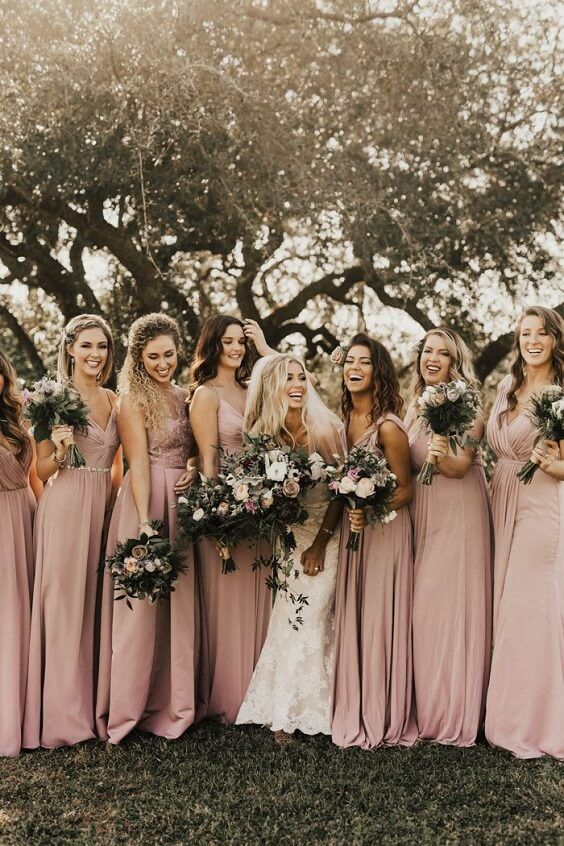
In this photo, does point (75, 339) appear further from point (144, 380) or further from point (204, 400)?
point (204, 400)

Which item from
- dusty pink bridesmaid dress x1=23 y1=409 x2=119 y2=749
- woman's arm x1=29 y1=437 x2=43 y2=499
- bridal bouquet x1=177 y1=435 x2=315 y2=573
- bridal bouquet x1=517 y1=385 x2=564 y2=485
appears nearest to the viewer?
bridal bouquet x1=517 y1=385 x2=564 y2=485

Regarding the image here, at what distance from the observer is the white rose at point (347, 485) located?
510 centimetres

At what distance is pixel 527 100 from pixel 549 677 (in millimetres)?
5431

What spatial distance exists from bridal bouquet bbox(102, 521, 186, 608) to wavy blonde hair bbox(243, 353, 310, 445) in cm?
91

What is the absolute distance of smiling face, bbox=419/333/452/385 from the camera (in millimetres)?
5863

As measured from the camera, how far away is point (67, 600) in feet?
18.6

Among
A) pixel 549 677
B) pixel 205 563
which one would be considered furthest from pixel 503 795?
pixel 205 563

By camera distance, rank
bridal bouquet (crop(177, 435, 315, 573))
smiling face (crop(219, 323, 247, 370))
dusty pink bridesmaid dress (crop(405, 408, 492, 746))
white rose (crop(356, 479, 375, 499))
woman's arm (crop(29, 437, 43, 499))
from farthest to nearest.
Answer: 1. smiling face (crop(219, 323, 247, 370))
2. woman's arm (crop(29, 437, 43, 499))
3. dusty pink bridesmaid dress (crop(405, 408, 492, 746))
4. bridal bouquet (crop(177, 435, 315, 573))
5. white rose (crop(356, 479, 375, 499))

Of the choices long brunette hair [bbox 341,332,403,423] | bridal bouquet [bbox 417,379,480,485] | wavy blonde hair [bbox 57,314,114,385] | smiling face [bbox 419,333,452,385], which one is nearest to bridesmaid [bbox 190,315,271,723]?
wavy blonde hair [bbox 57,314,114,385]

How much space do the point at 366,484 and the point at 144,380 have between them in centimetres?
170

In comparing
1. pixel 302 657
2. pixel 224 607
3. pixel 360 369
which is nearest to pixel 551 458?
pixel 360 369

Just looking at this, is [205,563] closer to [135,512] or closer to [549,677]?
[135,512]

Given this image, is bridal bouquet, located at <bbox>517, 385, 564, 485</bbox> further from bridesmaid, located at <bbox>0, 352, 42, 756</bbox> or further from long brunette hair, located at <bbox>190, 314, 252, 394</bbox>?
bridesmaid, located at <bbox>0, 352, 42, 756</bbox>

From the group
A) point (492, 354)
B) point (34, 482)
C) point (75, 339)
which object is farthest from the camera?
point (492, 354)
